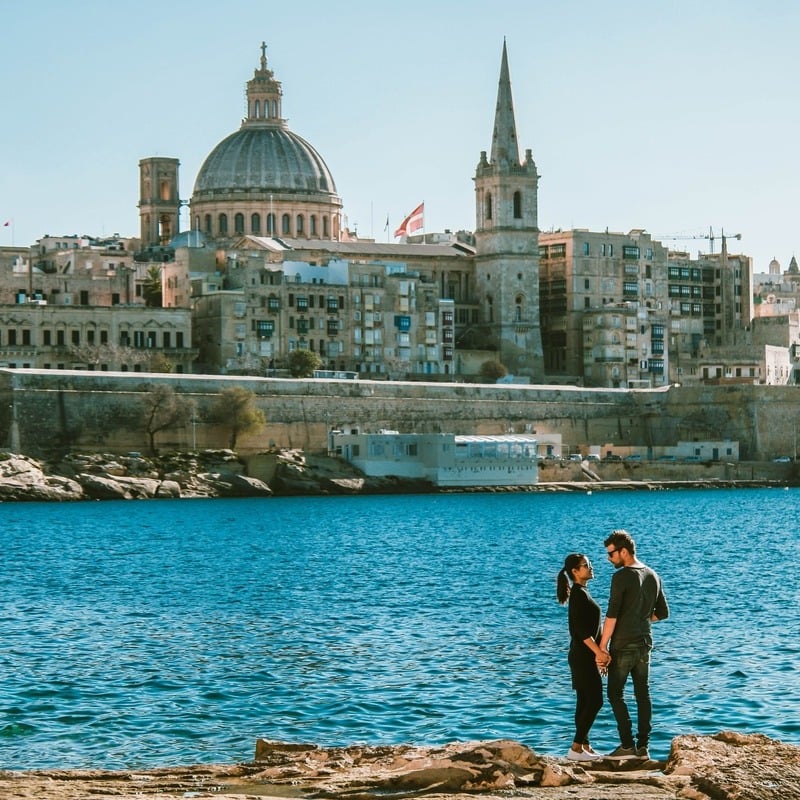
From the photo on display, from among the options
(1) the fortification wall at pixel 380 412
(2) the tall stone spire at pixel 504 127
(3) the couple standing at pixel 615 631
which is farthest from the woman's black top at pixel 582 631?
(2) the tall stone spire at pixel 504 127

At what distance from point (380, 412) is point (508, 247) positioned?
64.9ft

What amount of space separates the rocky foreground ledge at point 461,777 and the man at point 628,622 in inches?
20.7

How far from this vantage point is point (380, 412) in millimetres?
72062

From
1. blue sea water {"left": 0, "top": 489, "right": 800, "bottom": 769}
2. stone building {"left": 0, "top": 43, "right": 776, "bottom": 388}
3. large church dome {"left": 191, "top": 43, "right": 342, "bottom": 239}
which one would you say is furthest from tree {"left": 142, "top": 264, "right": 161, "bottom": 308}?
blue sea water {"left": 0, "top": 489, "right": 800, "bottom": 769}

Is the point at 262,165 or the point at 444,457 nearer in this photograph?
the point at 444,457

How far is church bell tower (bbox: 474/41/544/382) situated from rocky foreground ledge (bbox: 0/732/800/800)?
74.2 m

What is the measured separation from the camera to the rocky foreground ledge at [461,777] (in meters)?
11.5

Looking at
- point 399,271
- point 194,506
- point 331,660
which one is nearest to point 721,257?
point 399,271

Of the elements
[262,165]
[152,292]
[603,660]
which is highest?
[262,165]

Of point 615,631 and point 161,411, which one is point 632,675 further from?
point 161,411

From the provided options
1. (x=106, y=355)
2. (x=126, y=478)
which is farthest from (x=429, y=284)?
(x=126, y=478)

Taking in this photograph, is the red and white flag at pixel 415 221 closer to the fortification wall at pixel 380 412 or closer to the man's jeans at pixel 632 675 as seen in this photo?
the fortification wall at pixel 380 412

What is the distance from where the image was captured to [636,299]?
92.8 m

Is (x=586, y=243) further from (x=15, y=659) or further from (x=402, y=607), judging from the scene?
(x=15, y=659)
